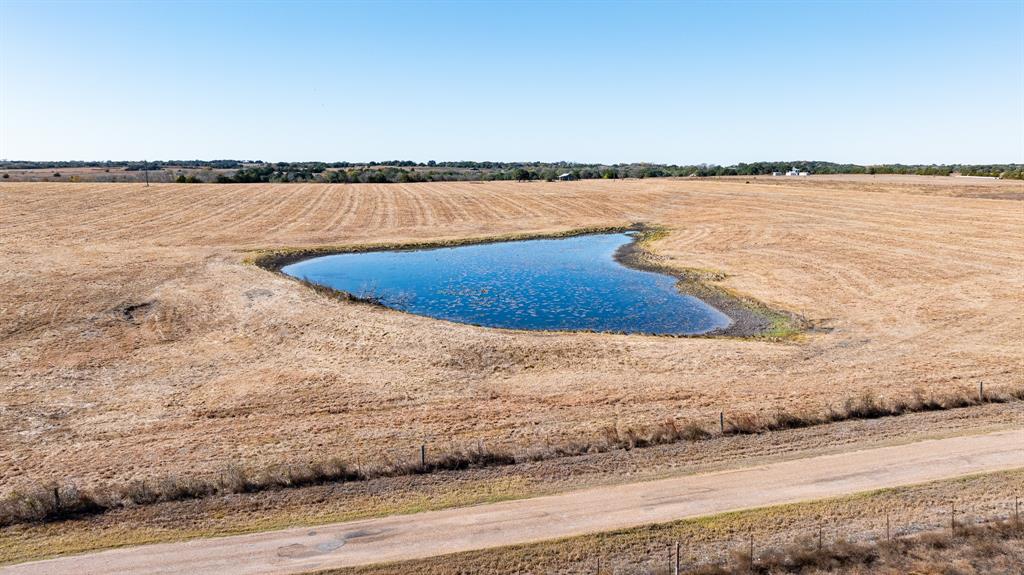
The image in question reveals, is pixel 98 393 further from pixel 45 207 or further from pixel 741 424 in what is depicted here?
pixel 45 207

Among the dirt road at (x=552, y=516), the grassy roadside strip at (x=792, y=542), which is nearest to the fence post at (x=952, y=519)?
the grassy roadside strip at (x=792, y=542)

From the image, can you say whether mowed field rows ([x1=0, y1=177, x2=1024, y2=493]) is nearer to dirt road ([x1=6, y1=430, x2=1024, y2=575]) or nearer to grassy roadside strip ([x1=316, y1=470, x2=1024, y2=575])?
dirt road ([x1=6, y1=430, x2=1024, y2=575])

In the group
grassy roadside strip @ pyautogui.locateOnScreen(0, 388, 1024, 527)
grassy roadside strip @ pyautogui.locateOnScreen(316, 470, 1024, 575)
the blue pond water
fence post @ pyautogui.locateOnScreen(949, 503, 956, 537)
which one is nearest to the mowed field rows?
grassy roadside strip @ pyautogui.locateOnScreen(0, 388, 1024, 527)

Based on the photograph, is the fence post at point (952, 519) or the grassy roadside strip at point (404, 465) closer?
the fence post at point (952, 519)

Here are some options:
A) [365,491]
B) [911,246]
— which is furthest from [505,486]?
[911,246]

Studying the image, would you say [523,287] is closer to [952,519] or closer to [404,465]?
[404,465]

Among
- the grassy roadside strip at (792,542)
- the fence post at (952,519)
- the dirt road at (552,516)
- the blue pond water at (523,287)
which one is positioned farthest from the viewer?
the blue pond water at (523,287)

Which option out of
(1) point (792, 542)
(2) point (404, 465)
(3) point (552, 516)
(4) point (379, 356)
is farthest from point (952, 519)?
(4) point (379, 356)

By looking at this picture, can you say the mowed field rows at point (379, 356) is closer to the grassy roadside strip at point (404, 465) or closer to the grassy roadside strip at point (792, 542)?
the grassy roadside strip at point (404, 465)
